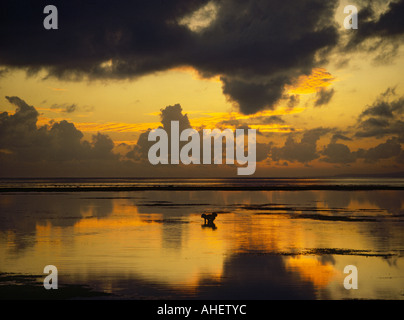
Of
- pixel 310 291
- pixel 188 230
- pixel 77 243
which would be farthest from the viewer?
pixel 188 230

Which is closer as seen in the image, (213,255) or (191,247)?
(213,255)

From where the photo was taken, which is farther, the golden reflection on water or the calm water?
the golden reflection on water

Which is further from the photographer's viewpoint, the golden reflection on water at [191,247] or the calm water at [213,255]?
the golden reflection on water at [191,247]

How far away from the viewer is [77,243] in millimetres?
31203

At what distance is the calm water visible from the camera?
66.9 feet

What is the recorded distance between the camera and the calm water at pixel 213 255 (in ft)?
66.9

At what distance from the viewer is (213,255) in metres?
27.4

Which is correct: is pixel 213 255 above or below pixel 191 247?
below

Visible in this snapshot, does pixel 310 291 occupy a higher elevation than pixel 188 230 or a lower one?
lower
